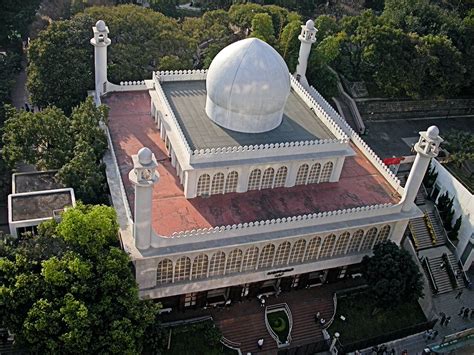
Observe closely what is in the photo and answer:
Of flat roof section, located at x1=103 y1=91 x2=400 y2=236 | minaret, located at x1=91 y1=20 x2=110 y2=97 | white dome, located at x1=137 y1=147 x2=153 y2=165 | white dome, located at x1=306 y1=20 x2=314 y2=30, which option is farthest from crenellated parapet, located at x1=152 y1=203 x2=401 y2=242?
minaret, located at x1=91 y1=20 x2=110 y2=97

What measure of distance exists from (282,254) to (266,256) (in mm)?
1274

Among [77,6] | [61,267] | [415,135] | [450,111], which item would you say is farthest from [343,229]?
[77,6]

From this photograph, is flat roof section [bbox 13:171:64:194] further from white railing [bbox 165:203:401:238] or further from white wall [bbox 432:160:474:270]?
white wall [bbox 432:160:474:270]

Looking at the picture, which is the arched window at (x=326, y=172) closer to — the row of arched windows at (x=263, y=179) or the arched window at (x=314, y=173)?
the row of arched windows at (x=263, y=179)

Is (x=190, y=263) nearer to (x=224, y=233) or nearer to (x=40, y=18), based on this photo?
(x=224, y=233)

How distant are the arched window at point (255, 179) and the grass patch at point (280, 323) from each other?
31.0 feet

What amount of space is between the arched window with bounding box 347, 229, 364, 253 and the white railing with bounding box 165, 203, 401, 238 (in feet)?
5.50

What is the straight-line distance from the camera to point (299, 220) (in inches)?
1554

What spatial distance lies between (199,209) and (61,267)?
34.9 feet

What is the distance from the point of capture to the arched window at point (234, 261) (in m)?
39.1

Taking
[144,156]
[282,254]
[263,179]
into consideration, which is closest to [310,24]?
[263,179]

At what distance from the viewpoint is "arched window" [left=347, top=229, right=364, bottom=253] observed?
42531 mm

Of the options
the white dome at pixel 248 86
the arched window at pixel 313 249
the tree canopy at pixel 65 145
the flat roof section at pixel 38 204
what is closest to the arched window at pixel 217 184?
the white dome at pixel 248 86

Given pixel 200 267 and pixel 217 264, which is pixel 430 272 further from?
pixel 200 267
